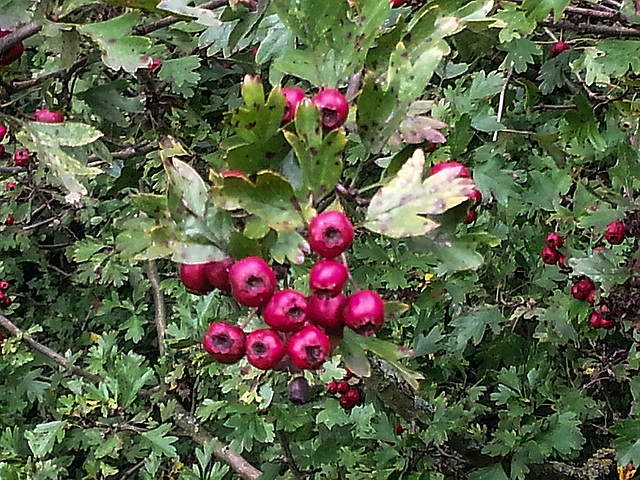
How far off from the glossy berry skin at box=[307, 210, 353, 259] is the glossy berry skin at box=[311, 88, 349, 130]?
140 mm

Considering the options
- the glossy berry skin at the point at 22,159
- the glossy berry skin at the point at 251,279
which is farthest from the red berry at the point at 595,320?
the glossy berry skin at the point at 22,159

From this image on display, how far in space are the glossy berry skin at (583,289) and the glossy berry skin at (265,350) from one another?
1050mm

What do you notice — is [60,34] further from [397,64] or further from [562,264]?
[562,264]

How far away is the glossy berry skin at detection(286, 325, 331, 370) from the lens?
676 mm

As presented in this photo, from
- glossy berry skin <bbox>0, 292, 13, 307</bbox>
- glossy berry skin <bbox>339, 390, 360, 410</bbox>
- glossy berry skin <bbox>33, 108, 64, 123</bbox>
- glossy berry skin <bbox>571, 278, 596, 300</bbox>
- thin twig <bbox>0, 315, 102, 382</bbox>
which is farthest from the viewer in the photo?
glossy berry skin <bbox>0, 292, 13, 307</bbox>

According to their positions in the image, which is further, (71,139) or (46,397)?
(46,397)

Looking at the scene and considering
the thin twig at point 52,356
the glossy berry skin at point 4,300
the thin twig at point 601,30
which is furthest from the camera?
the glossy berry skin at point 4,300

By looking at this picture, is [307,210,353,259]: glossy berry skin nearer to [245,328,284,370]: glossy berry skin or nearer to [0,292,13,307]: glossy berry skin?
[245,328,284,370]: glossy berry skin

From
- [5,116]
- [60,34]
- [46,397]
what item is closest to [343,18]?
[60,34]

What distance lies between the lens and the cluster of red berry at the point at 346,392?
5.12ft

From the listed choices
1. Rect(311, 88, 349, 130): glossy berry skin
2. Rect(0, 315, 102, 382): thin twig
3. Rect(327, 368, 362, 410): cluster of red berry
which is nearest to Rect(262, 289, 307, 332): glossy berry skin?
Rect(311, 88, 349, 130): glossy berry skin

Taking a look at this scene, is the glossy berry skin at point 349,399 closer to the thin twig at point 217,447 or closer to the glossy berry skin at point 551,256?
the thin twig at point 217,447

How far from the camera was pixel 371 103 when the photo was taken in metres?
0.72

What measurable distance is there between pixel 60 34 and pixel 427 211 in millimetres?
565
